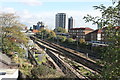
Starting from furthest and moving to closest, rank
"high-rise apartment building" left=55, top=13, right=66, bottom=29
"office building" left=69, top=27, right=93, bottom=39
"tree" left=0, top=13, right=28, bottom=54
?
"high-rise apartment building" left=55, top=13, right=66, bottom=29
"office building" left=69, top=27, right=93, bottom=39
"tree" left=0, top=13, right=28, bottom=54

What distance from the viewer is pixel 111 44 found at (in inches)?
70.4

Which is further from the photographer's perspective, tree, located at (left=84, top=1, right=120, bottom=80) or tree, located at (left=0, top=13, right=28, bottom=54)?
tree, located at (left=0, top=13, right=28, bottom=54)

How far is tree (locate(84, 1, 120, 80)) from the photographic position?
1672 millimetres

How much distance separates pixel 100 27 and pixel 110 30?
0.12 metres

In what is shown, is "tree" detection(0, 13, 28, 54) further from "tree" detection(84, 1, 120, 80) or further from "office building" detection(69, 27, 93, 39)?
"office building" detection(69, 27, 93, 39)

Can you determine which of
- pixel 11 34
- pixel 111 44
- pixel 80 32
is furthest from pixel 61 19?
pixel 111 44

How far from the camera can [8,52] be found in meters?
10.5

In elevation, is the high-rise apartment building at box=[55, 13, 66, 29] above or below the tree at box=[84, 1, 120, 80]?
above

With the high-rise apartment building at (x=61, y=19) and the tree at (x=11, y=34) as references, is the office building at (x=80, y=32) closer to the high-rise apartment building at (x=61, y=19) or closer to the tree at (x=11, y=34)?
the tree at (x=11, y=34)

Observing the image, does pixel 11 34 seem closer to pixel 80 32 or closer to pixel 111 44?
pixel 111 44

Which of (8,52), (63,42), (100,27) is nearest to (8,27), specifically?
(8,52)

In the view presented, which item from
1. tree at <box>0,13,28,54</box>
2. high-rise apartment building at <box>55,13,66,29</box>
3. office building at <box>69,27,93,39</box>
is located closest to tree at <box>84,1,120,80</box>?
tree at <box>0,13,28,54</box>

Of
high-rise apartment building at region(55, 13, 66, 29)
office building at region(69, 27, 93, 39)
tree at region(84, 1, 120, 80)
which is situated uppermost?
high-rise apartment building at region(55, 13, 66, 29)

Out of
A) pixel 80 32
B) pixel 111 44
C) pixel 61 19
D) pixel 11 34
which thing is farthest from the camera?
pixel 61 19
